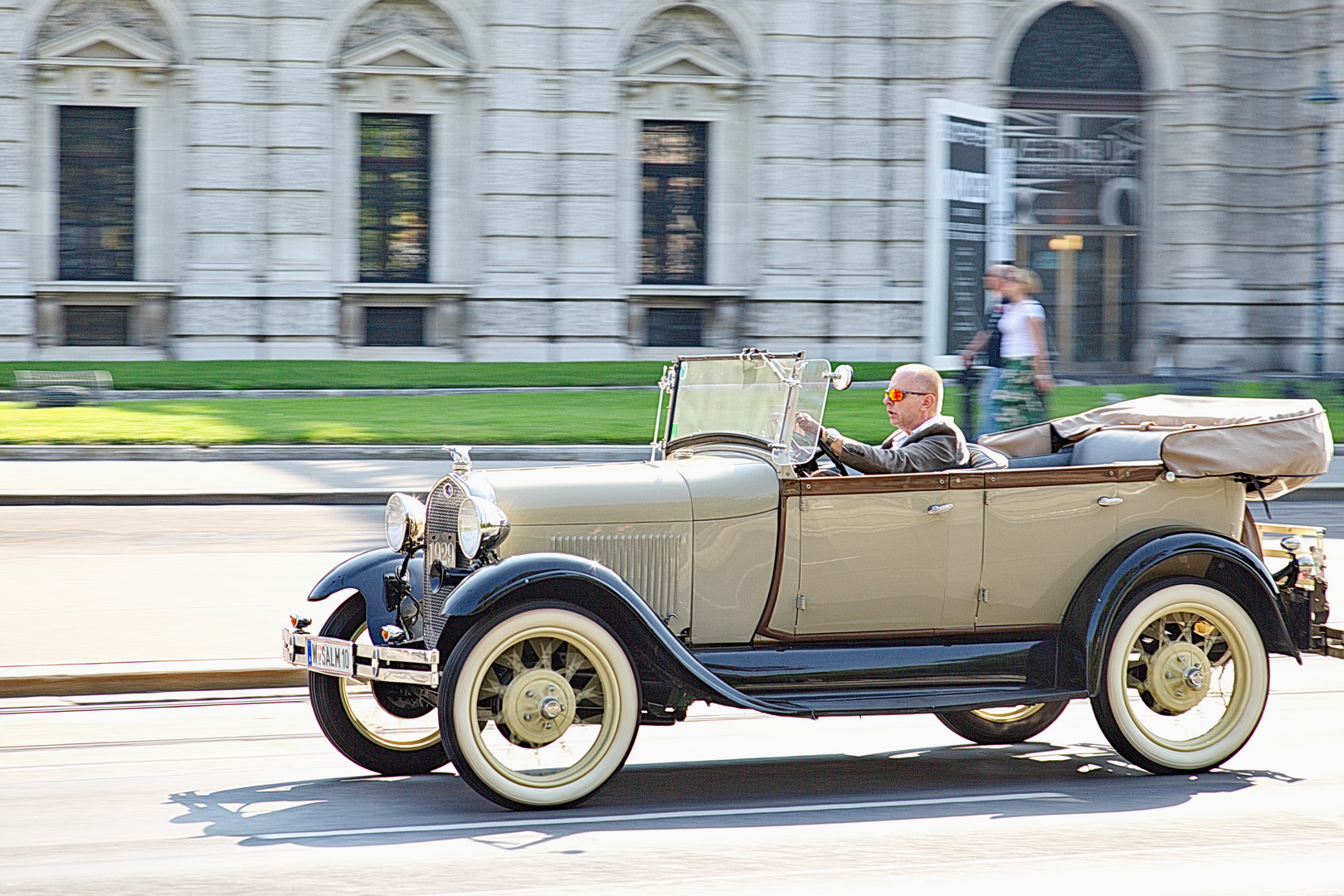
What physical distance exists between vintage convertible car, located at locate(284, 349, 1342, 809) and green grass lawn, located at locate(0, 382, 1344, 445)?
11.2m

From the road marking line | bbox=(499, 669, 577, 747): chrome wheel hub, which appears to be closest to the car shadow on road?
the road marking line

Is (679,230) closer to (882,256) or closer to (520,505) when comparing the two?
(882,256)

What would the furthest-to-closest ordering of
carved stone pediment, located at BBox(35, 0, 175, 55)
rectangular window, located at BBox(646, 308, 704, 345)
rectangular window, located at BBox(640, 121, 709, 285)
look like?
rectangular window, located at BBox(646, 308, 704, 345) < rectangular window, located at BBox(640, 121, 709, 285) < carved stone pediment, located at BBox(35, 0, 175, 55)

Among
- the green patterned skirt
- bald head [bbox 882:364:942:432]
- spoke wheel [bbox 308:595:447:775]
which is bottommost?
spoke wheel [bbox 308:595:447:775]

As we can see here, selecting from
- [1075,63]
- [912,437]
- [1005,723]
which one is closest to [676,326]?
[1075,63]

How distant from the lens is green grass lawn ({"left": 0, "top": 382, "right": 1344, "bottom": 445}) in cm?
1728

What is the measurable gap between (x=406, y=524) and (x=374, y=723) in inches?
32.2

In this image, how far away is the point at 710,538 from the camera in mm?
5816

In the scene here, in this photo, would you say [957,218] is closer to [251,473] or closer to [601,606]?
[251,473]

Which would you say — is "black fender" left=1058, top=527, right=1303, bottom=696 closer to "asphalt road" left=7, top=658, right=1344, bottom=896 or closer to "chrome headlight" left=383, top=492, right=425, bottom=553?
"asphalt road" left=7, top=658, right=1344, bottom=896

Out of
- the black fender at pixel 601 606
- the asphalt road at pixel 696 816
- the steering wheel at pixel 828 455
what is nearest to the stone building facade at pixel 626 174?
the asphalt road at pixel 696 816

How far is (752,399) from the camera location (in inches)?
247

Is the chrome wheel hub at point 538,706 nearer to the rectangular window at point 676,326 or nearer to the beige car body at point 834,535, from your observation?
the beige car body at point 834,535

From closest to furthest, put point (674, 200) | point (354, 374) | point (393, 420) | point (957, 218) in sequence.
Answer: point (957, 218) < point (393, 420) < point (354, 374) < point (674, 200)
